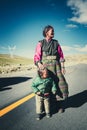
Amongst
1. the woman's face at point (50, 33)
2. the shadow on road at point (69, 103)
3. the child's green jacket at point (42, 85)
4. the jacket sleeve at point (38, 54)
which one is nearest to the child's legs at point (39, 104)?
the child's green jacket at point (42, 85)

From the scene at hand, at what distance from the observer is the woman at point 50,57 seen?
16.5ft

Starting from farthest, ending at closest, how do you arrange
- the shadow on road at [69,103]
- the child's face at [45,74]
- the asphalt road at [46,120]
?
the shadow on road at [69,103]
the child's face at [45,74]
the asphalt road at [46,120]

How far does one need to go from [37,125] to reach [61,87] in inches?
45.2

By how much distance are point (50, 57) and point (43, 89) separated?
2.45ft

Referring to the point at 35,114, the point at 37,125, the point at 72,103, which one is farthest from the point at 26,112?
the point at 72,103

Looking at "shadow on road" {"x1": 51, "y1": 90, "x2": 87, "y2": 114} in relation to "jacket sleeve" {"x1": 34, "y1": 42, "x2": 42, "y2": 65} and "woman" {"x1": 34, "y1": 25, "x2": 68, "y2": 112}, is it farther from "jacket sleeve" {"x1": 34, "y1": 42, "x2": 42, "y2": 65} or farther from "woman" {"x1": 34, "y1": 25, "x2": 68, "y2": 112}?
"jacket sleeve" {"x1": 34, "y1": 42, "x2": 42, "y2": 65}

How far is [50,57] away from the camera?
199 inches

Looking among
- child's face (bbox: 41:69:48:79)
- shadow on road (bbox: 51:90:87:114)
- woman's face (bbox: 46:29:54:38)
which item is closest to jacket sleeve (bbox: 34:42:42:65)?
woman's face (bbox: 46:29:54:38)

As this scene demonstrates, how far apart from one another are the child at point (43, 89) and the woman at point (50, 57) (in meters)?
0.29

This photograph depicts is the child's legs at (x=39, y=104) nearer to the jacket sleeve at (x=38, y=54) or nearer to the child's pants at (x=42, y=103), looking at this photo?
the child's pants at (x=42, y=103)

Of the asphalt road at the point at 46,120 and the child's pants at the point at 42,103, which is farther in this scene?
the child's pants at the point at 42,103

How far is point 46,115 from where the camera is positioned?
4.84 meters

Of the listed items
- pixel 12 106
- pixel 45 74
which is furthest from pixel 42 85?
pixel 12 106

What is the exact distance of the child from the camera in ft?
15.4
